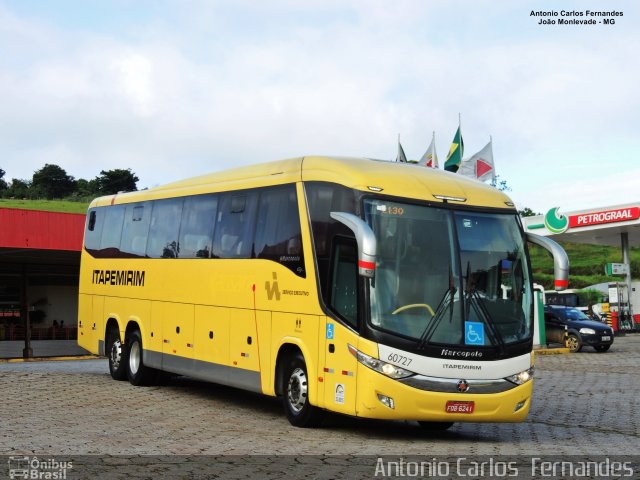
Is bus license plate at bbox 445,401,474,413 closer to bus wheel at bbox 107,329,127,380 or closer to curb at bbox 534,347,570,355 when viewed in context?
bus wheel at bbox 107,329,127,380

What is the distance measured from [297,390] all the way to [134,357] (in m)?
6.76

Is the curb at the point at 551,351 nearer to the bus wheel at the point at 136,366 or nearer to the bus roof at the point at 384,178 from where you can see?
the bus wheel at the point at 136,366

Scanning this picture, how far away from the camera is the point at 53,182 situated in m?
122

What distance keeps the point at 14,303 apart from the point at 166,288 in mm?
36165

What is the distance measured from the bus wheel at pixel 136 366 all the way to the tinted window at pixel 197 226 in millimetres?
2736

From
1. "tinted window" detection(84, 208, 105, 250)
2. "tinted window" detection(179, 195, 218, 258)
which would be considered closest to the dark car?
"tinted window" detection(84, 208, 105, 250)

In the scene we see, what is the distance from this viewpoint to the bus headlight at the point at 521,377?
11898 mm

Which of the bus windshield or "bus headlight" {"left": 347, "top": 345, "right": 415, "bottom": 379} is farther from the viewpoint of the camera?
the bus windshield

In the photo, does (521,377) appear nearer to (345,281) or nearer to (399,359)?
(399,359)

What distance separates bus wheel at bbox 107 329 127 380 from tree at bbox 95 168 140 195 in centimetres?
9038

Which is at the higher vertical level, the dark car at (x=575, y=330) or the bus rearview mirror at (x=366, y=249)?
the bus rearview mirror at (x=366, y=249)

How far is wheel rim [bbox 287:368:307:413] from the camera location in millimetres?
12625

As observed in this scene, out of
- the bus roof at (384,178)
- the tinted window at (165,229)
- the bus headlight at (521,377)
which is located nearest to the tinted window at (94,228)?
the tinted window at (165,229)

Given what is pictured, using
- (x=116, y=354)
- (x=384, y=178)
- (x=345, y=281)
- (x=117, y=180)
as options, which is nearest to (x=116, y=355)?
(x=116, y=354)
